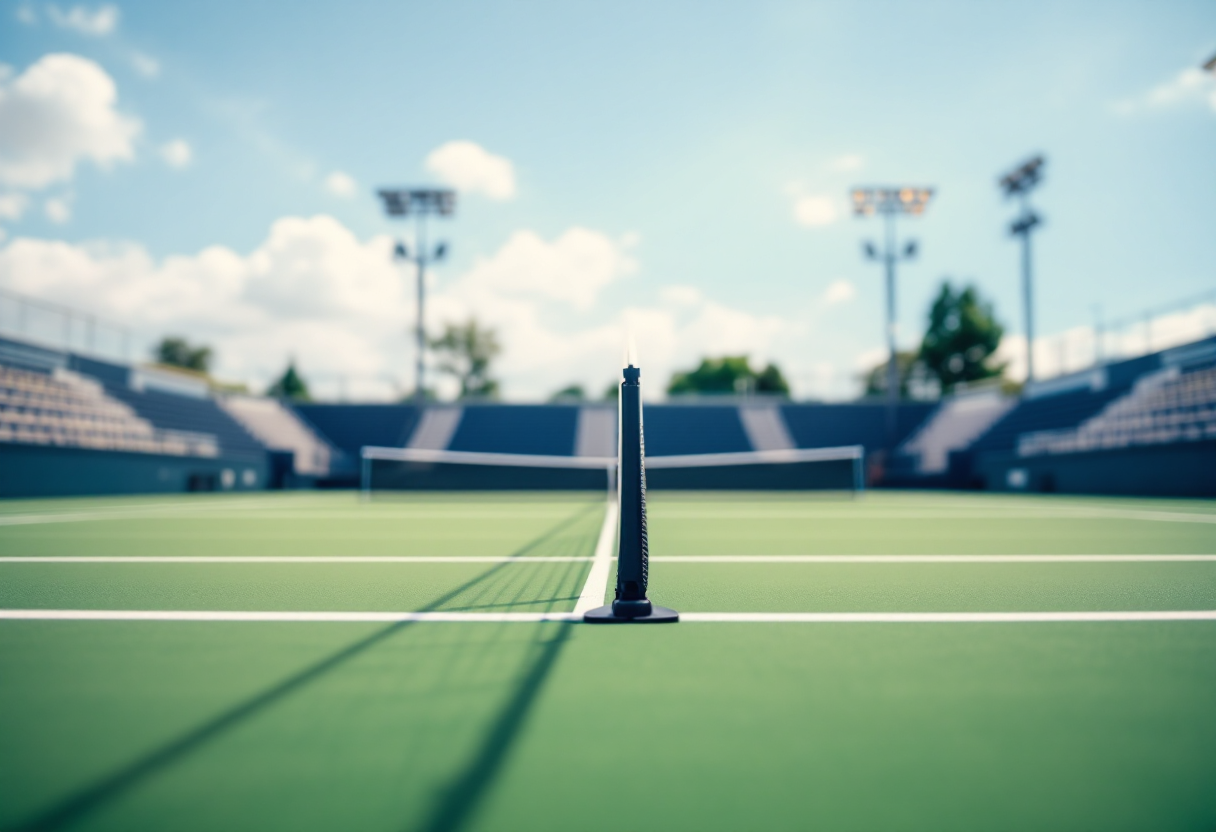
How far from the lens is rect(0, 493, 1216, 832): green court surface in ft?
5.36

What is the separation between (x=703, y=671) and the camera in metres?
2.58

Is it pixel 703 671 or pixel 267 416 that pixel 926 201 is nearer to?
pixel 267 416

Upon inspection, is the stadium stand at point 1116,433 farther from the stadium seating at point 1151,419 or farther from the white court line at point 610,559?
the white court line at point 610,559

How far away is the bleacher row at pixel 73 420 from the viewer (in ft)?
61.6

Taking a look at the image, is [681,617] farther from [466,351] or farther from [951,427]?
[466,351]

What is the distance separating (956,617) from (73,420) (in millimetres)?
24742

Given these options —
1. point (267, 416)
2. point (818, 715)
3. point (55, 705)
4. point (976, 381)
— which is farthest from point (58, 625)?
point (976, 381)

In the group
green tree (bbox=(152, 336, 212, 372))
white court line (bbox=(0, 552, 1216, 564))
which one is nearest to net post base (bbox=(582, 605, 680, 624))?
white court line (bbox=(0, 552, 1216, 564))

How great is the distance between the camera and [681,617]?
3457 mm

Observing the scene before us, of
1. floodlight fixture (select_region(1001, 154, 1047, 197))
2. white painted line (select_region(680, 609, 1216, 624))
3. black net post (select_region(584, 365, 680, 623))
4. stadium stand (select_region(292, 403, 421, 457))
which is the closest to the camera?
black net post (select_region(584, 365, 680, 623))

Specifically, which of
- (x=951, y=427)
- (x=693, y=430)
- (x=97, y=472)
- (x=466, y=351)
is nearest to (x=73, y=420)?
(x=97, y=472)

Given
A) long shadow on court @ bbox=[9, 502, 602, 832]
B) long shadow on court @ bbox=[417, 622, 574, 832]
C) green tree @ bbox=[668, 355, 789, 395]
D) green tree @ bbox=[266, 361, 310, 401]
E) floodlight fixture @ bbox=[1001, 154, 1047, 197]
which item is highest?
floodlight fixture @ bbox=[1001, 154, 1047, 197]

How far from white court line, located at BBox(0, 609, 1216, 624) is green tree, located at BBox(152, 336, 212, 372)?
8853 cm

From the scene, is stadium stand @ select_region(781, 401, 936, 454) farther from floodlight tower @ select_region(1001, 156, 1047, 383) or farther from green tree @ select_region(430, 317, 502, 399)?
green tree @ select_region(430, 317, 502, 399)
